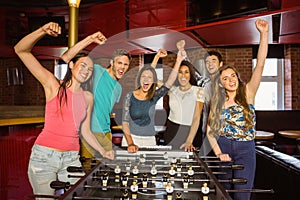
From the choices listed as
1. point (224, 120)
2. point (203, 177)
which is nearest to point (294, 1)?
point (224, 120)

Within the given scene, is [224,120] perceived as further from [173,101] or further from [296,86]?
[296,86]

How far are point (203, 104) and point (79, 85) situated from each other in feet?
4.12

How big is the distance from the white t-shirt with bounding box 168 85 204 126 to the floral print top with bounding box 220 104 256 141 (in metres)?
0.64

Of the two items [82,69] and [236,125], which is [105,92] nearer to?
[82,69]

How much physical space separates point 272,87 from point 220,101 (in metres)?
4.89

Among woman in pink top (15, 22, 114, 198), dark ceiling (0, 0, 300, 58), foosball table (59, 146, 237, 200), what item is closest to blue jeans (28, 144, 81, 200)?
woman in pink top (15, 22, 114, 198)

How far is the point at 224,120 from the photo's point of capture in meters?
2.31

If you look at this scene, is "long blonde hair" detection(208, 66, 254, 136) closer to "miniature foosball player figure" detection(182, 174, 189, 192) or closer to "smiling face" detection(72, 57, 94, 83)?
"miniature foosball player figure" detection(182, 174, 189, 192)

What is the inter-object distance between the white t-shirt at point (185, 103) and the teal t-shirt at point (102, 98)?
637 millimetres

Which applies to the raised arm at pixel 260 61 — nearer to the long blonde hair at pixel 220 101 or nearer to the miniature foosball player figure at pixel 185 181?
the long blonde hair at pixel 220 101

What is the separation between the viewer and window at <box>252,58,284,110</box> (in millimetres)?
6789

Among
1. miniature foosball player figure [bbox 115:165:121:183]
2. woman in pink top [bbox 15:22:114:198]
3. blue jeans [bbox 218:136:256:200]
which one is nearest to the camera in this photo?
miniature foosball player figure [bbox 115:165:121:183]

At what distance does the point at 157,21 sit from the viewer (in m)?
5.90

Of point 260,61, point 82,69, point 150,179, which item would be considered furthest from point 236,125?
point 82,69
